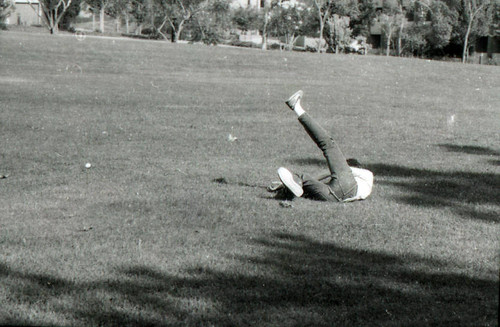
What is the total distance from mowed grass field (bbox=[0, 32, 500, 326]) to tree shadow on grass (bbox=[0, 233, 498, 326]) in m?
0.02

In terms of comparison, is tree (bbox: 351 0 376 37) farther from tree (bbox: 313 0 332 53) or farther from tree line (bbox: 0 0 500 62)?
tree (bbox: 313 0 332 53)

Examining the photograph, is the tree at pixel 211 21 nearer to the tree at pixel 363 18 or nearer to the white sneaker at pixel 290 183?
the tree at pixel 363 18

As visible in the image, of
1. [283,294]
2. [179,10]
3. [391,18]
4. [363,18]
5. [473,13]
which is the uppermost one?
[473,13]

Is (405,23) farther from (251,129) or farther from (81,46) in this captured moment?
(251,129)

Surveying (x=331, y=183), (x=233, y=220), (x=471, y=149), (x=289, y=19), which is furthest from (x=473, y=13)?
(x=233, y=220)

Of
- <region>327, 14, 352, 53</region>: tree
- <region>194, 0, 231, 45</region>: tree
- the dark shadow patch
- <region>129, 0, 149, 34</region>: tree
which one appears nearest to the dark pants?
the dark shadow patch

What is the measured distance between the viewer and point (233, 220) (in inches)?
237

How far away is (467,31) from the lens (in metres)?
49.6

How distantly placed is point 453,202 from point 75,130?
657 centimetres

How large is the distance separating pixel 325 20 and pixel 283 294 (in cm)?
4285

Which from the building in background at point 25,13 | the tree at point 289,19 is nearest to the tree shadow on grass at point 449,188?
the tree at point 289,19

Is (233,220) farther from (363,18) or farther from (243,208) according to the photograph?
(363,18)

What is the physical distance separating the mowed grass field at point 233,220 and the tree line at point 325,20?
27.7 meters

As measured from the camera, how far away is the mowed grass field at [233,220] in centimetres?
418
